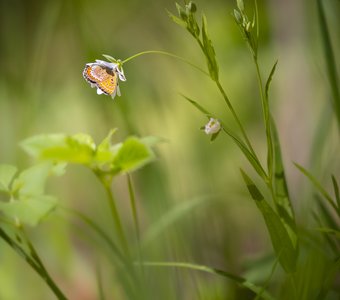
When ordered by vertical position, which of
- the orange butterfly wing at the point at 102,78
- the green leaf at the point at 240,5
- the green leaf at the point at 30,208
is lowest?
the green leaf at the point at 30,208

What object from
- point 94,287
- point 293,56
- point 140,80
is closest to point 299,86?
point 293,56

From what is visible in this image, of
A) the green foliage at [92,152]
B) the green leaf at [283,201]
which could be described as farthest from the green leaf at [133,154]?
the green leaf at [283,201]

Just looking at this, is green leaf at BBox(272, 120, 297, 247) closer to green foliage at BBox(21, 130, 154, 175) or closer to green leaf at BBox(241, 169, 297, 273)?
green leaf at BBox(241, 169, 297, 273)

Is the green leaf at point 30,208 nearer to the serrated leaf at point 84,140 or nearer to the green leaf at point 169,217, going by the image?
the serrated leaf at point 84,140

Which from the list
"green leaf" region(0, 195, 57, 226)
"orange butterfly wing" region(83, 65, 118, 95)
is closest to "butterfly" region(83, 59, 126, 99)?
"orange butterfly wing" region(83, 65, 118, 95)

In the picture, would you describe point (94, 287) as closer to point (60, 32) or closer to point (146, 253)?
point (146, 253)

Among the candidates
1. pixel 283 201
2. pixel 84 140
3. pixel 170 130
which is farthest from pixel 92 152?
pixel 170 130
